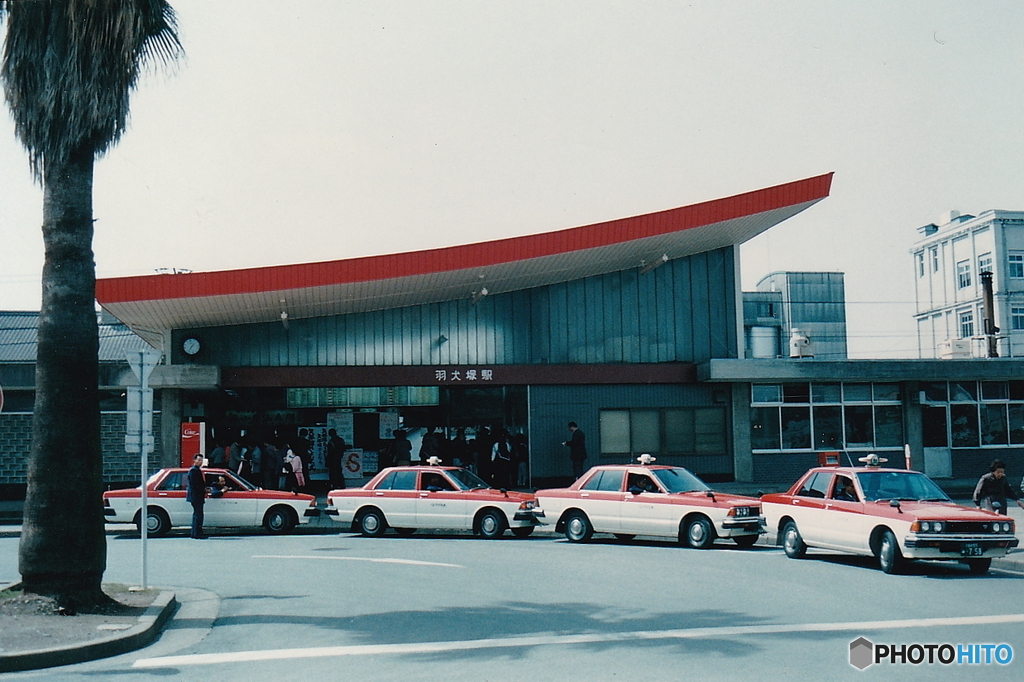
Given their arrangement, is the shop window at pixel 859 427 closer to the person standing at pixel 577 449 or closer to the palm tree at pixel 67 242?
Result: the person standing at pixel 577 449

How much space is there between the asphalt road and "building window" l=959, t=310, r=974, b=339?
64965mm

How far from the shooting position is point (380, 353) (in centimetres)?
2792

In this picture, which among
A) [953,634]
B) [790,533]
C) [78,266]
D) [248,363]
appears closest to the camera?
[953,634]

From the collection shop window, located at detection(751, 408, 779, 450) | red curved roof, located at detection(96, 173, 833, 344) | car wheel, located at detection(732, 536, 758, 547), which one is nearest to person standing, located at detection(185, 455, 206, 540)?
red curved roof, located at detection(96, 173, 833, 344)

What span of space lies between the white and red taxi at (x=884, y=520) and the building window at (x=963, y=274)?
215ft

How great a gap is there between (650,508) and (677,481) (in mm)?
819

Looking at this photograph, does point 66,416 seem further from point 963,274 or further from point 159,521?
point 963,274

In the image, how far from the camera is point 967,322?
249ft

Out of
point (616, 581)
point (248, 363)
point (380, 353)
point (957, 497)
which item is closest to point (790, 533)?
point (616, 581)

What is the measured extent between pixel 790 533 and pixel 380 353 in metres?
14.6

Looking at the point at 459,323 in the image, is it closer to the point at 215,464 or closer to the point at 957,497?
the point at 215,464

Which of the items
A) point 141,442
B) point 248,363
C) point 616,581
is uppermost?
point 248,363

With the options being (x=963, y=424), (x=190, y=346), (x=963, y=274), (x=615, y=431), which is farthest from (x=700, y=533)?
(x=963, y=274)

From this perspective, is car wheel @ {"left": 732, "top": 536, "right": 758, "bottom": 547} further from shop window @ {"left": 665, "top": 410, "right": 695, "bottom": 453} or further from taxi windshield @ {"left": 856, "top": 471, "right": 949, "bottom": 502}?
shop window @ {"left": 665, "top": 410, "right": 695, "bottom": 453}
